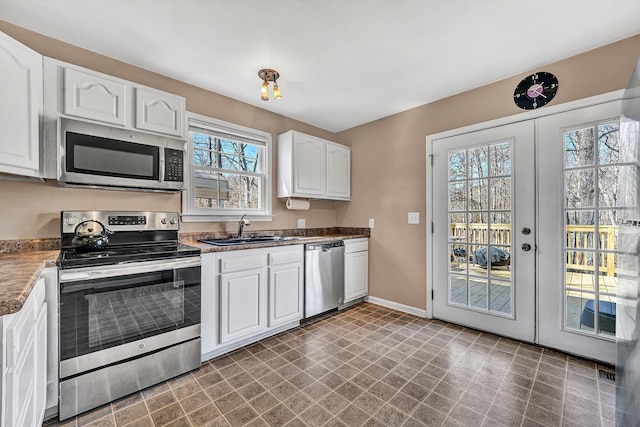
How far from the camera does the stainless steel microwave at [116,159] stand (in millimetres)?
1912

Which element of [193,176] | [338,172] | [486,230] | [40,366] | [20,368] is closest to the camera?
[20,368]

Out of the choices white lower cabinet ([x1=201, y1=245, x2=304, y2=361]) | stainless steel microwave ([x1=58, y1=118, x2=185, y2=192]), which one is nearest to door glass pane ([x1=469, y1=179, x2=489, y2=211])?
white lower cabinet ([x1=201, y1=245, x2=304, y2=361])

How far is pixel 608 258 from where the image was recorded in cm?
209

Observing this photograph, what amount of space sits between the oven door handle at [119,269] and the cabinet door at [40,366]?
178mm

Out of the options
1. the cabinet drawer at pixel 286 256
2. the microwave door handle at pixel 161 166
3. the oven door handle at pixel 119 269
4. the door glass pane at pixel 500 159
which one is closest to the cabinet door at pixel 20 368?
the oven door handle at pixel 119 269

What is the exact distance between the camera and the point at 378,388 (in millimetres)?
1851

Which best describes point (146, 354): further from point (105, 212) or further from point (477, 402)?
point (477, 402)

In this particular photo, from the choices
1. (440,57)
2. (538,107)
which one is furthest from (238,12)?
(538,107)

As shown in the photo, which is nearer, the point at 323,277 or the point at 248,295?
the point at 248,295

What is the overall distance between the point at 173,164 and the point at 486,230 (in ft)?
9.63

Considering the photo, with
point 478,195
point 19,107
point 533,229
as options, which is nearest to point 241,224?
point 19,107

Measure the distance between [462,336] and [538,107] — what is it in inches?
85.1

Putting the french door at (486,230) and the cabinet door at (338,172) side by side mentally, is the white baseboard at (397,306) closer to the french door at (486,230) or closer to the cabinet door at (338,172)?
the french door at (486,230)

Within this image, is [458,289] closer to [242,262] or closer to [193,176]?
[242,262]
